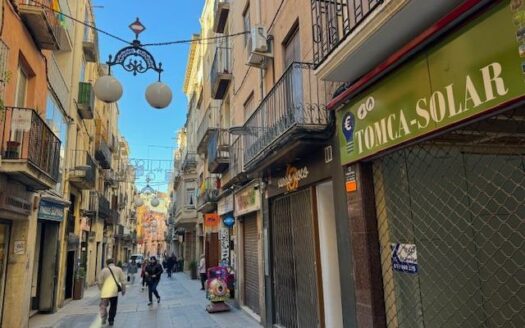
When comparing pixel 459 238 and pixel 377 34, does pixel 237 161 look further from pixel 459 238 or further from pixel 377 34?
pixel 377 34

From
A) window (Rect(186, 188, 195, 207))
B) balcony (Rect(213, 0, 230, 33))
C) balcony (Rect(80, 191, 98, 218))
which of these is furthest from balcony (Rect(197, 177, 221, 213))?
window (Rect(186, 188, 195, 207))

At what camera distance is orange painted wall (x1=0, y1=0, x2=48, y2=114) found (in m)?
8.31

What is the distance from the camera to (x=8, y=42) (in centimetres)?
834

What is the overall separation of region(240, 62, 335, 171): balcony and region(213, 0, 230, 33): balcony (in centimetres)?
910

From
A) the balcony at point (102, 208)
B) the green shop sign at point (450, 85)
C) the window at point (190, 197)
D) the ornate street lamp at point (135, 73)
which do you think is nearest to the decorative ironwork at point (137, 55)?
the ornate street lamp at point (135, 73)

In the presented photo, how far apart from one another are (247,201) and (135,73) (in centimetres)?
520

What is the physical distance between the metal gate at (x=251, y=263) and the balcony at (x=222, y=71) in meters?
5.60

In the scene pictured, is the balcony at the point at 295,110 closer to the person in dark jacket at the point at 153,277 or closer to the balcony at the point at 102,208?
the person in dark jacket at the point at 153,277

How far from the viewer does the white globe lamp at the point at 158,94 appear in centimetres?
800

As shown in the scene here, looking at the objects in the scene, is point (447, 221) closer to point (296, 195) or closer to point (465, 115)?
point (465, 115)

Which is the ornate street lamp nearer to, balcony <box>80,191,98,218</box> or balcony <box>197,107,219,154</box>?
balcony <box>197,107,219,154</box>

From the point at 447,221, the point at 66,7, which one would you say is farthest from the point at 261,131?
the point at 66,7

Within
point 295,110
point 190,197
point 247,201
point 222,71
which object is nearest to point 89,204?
point 190,197

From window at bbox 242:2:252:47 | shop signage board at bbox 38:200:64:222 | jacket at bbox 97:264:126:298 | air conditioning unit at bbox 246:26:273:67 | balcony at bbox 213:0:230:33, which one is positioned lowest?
jacket at bbox 97:264:126:298
